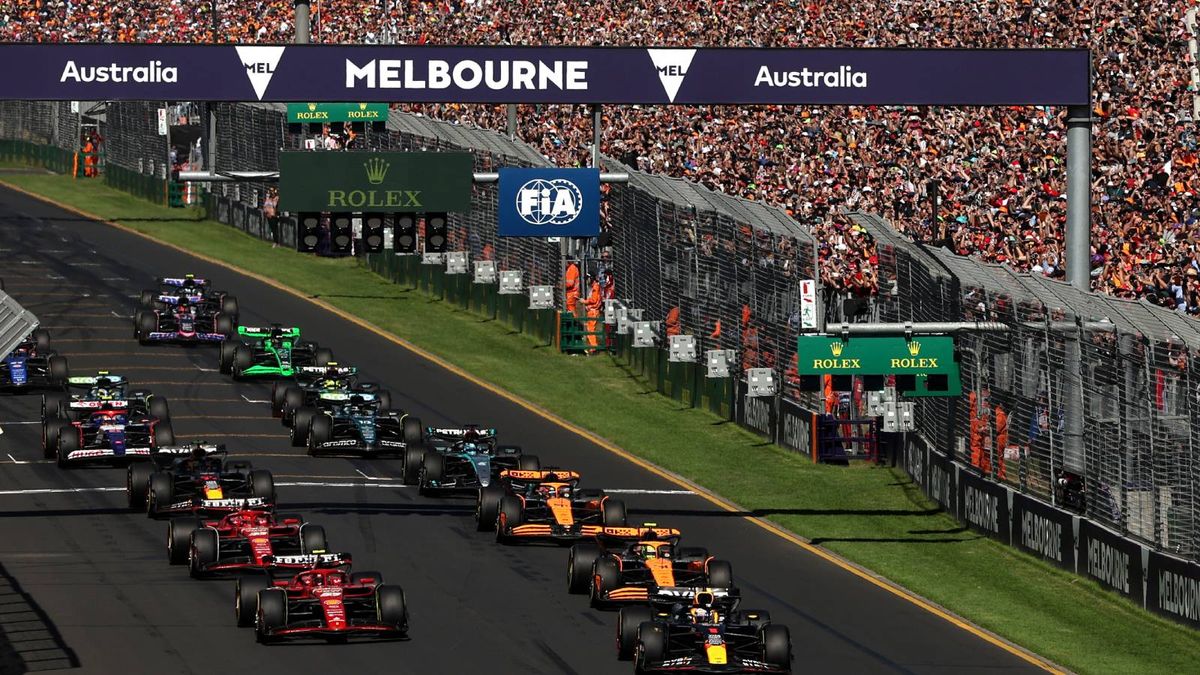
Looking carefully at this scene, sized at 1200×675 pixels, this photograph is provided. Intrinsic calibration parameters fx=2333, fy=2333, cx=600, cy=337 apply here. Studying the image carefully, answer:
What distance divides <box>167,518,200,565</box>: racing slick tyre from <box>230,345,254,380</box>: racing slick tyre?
15327 millimetres

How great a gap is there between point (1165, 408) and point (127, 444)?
16.7 metres

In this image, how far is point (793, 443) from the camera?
42062mm

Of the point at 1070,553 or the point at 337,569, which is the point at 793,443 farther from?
the point at 337,569

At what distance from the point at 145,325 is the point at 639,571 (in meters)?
23.1

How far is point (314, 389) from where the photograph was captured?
40781mm

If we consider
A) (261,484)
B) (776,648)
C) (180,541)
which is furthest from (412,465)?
(776,648)

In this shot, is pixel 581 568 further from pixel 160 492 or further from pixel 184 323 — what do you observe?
pixel 184 323

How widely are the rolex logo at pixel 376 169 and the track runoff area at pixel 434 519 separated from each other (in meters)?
1.28

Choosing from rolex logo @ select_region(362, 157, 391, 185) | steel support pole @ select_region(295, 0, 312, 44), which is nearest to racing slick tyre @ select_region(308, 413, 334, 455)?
rolex logo @ select_region(362, 157, 391, 185)

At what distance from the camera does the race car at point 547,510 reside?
3216 centimetres

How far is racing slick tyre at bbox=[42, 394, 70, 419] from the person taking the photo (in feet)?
127

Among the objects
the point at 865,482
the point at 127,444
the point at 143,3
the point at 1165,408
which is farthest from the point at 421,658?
the point at 143,3

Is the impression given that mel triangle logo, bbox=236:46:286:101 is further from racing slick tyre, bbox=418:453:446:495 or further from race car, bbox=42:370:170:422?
race car, bbox=42:370:170:422

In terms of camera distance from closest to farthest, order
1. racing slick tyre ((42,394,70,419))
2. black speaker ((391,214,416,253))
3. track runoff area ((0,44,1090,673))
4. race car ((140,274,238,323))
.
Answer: track runoff area ((0,44,1090,673)) < black speaker ((391,214,416,253)) < racing slick tyre ((42,394,70,419)) < race car ((140,274,238,323))
